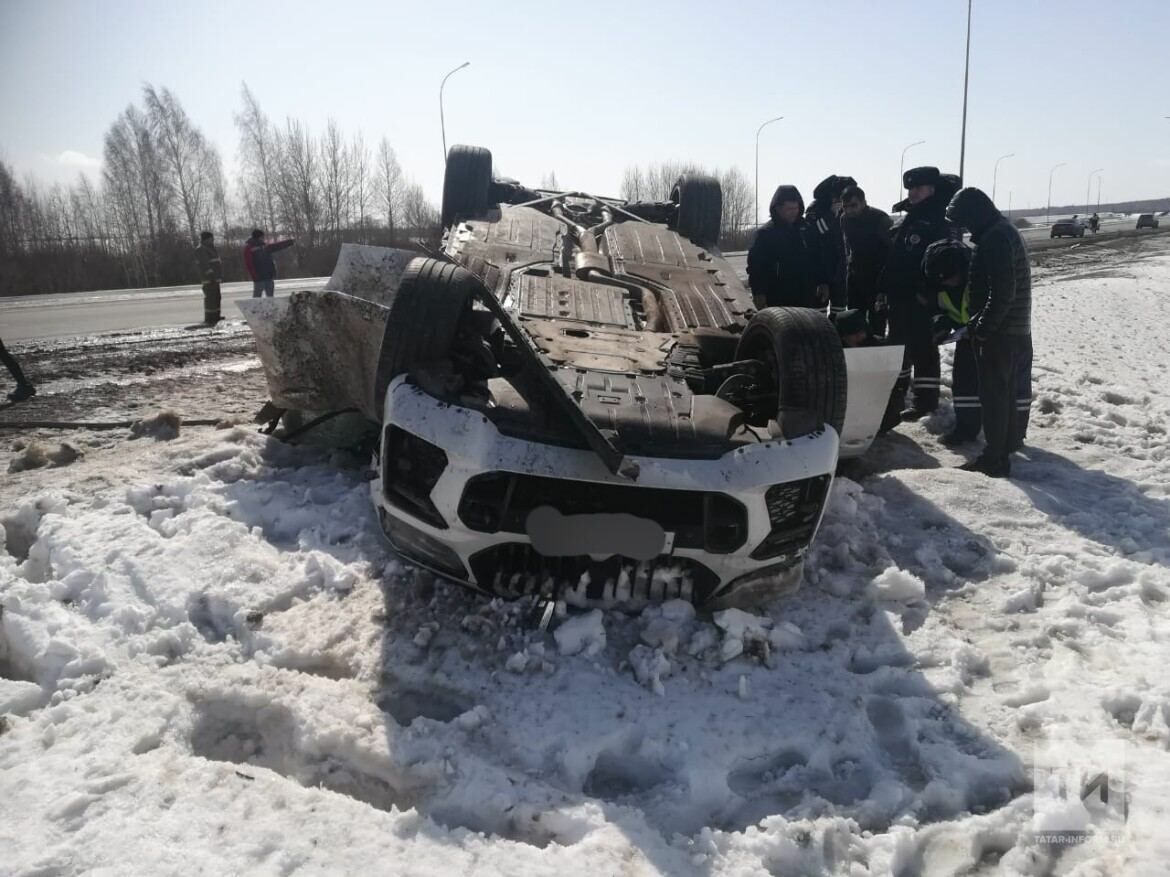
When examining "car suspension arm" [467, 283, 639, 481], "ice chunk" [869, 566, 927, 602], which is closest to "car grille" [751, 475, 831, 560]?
"ice chunk" [869, 566, 927, 602]

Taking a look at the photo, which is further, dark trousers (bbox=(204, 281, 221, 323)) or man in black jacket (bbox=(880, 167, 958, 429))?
dark trousers (bbox=(204, 281, 221, 323))

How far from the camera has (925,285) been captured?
18.2ft

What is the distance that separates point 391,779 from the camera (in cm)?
226

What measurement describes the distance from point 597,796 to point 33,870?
53.0 inches

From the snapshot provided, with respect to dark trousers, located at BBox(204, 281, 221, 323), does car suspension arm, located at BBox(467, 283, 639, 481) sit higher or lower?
lower

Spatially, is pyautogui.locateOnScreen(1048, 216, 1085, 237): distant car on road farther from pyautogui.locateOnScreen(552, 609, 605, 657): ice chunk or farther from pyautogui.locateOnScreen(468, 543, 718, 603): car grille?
pyautogui.locateOnScreen(552, 609, 605, 657): ice chunk

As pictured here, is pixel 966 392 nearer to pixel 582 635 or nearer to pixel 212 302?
pixel 582 635

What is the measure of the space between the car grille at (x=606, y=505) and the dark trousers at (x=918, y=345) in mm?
3261

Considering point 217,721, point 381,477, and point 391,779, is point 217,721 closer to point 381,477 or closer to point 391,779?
point 391,779

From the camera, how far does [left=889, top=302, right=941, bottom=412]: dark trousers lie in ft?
18.9

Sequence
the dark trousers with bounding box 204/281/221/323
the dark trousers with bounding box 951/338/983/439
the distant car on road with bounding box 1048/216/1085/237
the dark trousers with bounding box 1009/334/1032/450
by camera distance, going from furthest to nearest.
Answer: the distant car on road with bounding box 1048/216/1085/237, the dark trousers with bounding box 204/281/221/323, the dark trousers with bounding box 951/338/983/439, the dark trousers with bounding box 1009/334/1032/450

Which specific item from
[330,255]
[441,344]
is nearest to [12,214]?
[330,255]

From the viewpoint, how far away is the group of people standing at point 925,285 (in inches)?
189

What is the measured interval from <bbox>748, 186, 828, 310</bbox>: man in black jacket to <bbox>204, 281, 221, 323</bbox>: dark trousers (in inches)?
337
